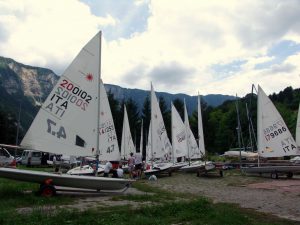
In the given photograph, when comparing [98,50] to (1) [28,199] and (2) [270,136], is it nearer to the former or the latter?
(1) [28,199]

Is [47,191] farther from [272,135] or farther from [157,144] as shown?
[272,135]

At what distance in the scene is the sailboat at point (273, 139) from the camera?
73.5 feet

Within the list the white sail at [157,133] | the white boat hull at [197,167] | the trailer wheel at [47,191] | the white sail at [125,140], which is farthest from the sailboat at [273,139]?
the white sail at [125,140]

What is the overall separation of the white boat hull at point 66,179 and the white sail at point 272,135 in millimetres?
12599

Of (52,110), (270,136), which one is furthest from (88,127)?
(270,136)

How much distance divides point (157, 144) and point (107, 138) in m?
6.12

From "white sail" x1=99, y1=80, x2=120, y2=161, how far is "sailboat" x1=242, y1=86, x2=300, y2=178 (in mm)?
9169

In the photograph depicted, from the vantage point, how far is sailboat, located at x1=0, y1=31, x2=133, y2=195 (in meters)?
11.8

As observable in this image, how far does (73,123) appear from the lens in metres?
12.6

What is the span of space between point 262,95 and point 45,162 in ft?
87.9

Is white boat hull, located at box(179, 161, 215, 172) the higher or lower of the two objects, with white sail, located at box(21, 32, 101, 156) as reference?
lower

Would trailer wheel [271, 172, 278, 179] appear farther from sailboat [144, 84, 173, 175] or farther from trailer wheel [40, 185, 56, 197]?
trailer wheel [40, 185, 56, 197]

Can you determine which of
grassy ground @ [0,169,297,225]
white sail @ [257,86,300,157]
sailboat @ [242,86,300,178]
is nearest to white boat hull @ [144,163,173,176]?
sailboat @ [242,86,300,178]

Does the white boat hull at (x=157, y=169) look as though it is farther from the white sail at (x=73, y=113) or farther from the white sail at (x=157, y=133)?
the white sail at (x=73, y=113)
